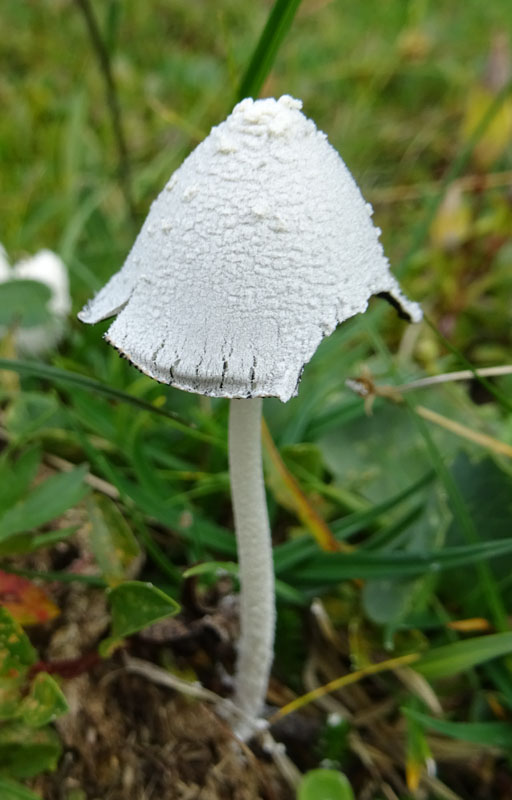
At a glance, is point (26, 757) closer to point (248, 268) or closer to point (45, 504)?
point (45, 504)

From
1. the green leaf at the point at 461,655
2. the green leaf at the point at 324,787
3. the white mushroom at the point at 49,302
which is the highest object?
the white mushroom at the point at 49,302

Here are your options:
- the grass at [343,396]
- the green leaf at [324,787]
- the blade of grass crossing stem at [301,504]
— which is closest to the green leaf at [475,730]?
the grass at [343,396]

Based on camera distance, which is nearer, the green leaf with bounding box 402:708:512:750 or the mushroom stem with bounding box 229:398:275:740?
the mushroom stem with bounding box 229:398:275:740

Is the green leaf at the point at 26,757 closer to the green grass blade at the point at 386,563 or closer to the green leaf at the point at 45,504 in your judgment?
the green leaf at the point at 45,504

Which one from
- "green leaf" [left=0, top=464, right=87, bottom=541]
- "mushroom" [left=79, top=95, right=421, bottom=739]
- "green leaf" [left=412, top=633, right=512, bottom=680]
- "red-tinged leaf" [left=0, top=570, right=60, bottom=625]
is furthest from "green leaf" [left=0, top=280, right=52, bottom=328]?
"green leaf" [left=412, top=633, right=512, bottom=680]

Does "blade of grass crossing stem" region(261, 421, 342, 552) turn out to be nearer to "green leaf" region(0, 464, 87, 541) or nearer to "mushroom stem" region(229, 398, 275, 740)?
"mushroom stem" region(229, 398, 275, 740)

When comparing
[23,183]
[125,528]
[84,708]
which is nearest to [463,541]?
[125,528]

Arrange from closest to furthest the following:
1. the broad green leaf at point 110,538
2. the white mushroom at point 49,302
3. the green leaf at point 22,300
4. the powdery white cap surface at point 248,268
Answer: the powdery white cap surface at point 248,268, the broad green leaf at point 110,538, the green leaf at point 22,300, the white mushroom at point 49,302
